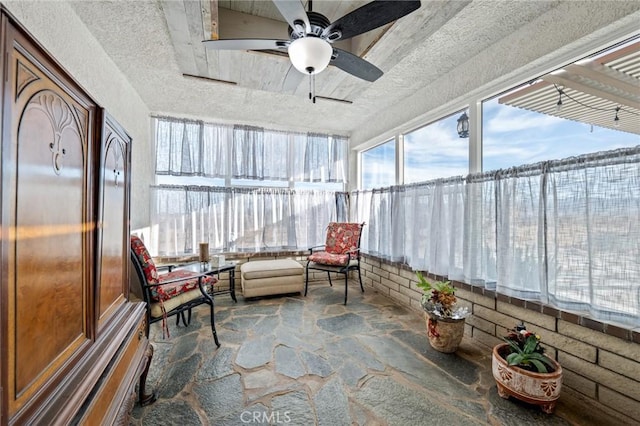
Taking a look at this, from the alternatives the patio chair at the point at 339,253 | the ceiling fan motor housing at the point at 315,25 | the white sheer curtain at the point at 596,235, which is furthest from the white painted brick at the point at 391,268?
the ceiling fan motor housing at the point at 315,25

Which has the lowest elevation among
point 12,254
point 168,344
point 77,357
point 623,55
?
point 168,344

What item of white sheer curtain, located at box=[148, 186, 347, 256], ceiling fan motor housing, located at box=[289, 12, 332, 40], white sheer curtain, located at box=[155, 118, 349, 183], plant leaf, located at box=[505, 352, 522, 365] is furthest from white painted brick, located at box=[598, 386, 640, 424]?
white sheer curtain, located at box=[155, 118, 349, 183]

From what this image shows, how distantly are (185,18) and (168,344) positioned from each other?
257 cm

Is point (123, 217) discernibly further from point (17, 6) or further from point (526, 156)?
point (526, 156)

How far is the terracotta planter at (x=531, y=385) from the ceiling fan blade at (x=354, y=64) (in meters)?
2.15

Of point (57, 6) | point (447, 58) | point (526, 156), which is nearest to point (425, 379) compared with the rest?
point (526, 156)

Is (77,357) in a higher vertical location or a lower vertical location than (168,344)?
higher

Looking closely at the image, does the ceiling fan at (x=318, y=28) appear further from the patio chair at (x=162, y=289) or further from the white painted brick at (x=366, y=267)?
the white painted brick at (x=366, y=267)

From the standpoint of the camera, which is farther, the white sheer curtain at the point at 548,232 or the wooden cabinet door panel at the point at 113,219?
the white sheer curtain at the point at 548,232

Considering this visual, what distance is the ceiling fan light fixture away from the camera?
4.92ft

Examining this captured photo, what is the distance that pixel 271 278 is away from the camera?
Answer: 338 centimetres

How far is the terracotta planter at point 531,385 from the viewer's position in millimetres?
1507

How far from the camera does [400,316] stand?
2.88 metres

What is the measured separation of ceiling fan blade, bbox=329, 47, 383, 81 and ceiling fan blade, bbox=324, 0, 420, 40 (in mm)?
173
